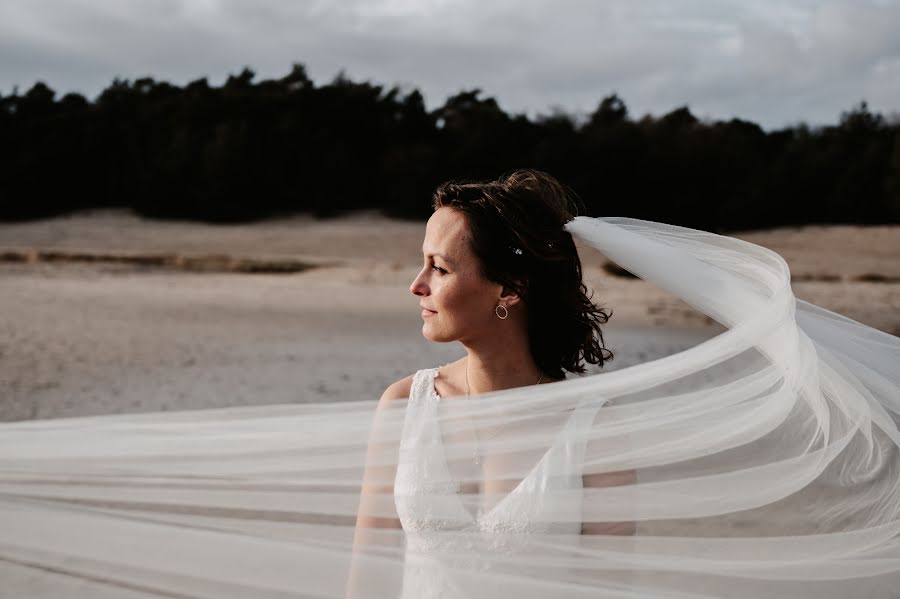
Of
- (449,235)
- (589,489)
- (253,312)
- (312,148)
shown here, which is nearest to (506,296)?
(449,235)

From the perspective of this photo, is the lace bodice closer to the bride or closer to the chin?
the bride

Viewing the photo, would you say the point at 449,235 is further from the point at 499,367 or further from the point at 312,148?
the point at 312,148

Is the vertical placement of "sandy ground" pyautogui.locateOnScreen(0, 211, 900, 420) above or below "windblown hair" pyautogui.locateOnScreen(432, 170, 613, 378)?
below

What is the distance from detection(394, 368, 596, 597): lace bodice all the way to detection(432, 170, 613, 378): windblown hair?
25cm

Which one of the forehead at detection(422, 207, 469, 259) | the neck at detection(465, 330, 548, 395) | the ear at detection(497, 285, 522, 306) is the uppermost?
the forehead at detection(422, 207, 469, 259)

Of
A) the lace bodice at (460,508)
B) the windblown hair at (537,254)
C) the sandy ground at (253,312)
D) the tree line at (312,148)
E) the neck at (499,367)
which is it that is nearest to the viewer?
the lace bodice at (460,508)

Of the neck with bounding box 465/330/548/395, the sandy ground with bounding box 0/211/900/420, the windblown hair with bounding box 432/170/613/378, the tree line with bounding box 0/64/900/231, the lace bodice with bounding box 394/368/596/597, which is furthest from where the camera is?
the tree line with bounding box 0/64/900/231

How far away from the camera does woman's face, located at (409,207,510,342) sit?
1977mm

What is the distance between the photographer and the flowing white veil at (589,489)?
1.91 m

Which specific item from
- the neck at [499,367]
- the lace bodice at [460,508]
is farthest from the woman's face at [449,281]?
the lace bodice at [460,508]

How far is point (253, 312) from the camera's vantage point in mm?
16859

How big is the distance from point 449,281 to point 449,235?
98 mm

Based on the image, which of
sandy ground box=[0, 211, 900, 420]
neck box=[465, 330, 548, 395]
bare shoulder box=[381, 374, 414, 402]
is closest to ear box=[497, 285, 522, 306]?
neck box=[465, 330, 548, 395]

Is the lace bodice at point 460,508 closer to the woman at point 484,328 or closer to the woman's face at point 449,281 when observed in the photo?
the woman at point 484,328
